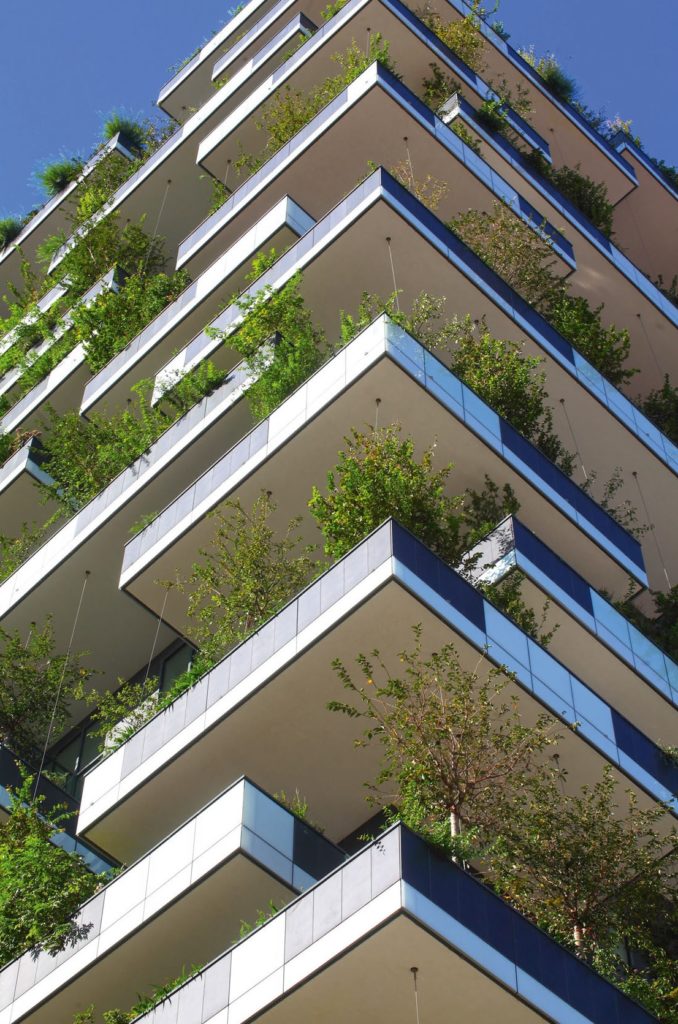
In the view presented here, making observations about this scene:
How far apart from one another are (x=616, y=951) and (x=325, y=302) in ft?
36.3

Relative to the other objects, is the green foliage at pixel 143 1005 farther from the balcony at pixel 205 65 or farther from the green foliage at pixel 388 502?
the balcony at pixel 205 65

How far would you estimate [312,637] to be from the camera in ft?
50.9

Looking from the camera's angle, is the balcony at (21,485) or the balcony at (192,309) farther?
the balcony at (21,485)

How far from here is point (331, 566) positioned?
1588 centimetres

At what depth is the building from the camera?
12.4 m

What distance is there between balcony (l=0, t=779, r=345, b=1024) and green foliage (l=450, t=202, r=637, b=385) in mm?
11353

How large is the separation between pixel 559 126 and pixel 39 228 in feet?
45.8

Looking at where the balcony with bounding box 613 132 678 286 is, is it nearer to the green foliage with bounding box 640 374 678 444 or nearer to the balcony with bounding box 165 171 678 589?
the green foliage with bounding box 640 374 678 444

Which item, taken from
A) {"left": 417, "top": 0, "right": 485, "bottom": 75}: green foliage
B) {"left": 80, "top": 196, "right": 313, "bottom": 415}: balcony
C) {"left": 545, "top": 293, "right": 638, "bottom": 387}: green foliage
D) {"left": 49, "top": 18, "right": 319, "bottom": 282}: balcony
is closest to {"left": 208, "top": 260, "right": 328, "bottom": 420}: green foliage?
{"left": 80, "top": 196, "right": 313, "bottom": 415}: balcony

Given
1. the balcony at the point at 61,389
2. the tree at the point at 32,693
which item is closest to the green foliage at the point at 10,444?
the balcony at the point at 61,389

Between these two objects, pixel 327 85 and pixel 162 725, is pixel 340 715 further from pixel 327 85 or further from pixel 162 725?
pixel 327 85

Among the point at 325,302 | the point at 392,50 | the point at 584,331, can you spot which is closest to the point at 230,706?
the point at 325,302

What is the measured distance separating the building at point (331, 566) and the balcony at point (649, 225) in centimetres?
429

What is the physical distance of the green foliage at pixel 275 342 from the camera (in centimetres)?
1944
